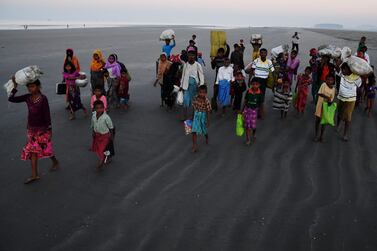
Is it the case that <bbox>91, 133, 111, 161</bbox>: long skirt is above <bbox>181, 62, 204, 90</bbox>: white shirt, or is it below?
below

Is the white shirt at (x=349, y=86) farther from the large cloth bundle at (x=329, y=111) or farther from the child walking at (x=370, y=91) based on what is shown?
the child walking at (x=370, y=91)

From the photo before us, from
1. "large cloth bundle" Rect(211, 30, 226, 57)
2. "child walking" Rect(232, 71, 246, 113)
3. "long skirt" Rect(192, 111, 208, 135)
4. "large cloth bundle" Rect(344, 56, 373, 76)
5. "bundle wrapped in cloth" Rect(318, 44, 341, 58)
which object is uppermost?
"large cloth bundle" Rect(211, 30, 226, 57)

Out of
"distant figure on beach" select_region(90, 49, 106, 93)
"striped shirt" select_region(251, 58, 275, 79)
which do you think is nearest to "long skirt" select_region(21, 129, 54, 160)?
"distant figure on beach" select_region(90, 49, 106, 93)

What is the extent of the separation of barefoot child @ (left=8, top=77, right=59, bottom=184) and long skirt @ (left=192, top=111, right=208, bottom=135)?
2.61 m

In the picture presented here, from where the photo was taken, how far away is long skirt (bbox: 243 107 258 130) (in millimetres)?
6762

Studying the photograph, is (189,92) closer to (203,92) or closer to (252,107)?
(203,92)

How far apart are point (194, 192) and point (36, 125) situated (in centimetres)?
266

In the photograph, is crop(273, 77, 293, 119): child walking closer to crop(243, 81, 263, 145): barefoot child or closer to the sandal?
crop(243, 81, 263, 145): barefoot child

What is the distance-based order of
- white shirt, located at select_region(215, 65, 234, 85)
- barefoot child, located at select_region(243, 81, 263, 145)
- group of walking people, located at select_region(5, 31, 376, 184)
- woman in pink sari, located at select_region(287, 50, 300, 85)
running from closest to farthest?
group of walking people, located at select_region(5, 31, 376, 184) → barefoot child, located at select_region(243, 81, 263, 145) → white shirt, located at select_region(215, 65, 234, 85) → woman in pink sari, located at select_region(287, 50, 300, 85)

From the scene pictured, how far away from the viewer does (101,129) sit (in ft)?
18.4

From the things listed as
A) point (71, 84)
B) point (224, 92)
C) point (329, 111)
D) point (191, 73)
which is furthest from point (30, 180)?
point (329, 111)

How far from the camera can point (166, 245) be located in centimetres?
404

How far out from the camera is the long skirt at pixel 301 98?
8.47 meters

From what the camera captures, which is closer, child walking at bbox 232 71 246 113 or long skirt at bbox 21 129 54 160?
long skirt at bbox 21 129 54 160
